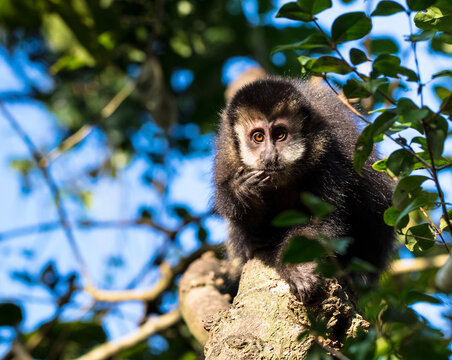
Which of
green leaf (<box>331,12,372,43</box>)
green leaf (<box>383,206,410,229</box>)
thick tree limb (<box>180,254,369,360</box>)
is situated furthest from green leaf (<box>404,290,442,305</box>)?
green leaf (<box>331,12,372,43</box>)

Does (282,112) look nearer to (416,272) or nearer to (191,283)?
(191,283)

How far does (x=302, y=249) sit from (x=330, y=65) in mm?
911

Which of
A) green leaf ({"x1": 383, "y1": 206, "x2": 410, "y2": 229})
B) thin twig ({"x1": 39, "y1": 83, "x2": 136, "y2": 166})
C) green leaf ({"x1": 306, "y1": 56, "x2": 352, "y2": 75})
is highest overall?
green leaf ({"x1": 306, "y1": 56, "x2": 352, "y2": 75})

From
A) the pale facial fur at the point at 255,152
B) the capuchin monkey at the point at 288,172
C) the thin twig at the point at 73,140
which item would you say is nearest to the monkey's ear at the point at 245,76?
the thin twig at the point at 73,140

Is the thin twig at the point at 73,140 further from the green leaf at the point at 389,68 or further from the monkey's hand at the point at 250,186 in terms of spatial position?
the green leaf at the point at 389,68

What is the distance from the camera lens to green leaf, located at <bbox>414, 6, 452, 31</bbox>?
1915mm

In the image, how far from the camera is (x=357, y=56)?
198 centimetres

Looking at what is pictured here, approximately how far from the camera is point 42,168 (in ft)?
17.1

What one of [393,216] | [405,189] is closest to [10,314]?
[393,216]

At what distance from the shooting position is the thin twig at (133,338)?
4922 mm

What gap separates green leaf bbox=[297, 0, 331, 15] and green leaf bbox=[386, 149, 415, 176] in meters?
0.61

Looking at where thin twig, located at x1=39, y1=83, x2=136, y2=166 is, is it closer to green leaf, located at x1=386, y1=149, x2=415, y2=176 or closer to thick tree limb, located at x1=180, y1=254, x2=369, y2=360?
thick tree limb, located at x1=180, y1=254, x2=369, y2=360

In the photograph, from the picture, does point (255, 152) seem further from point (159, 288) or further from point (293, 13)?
point (159, 288)

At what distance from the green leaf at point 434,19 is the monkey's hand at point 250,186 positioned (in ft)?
5.55
